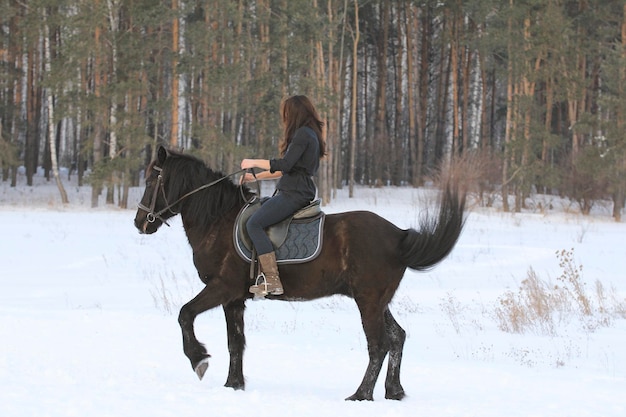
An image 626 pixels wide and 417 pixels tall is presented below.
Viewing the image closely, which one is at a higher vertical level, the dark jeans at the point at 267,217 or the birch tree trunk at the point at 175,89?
the birch tree trunk at the point at 175,89

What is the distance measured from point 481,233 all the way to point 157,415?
21.4 m

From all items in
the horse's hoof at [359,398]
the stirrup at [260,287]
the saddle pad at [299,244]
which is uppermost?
the saddle pad at [299,244]

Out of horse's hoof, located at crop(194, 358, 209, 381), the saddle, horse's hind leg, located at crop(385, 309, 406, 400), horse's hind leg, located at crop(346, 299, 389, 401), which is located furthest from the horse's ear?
horse's hind leg, located at crop(385, 309, 406, 400)

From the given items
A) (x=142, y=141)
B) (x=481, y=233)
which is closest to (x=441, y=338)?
(x=481, y=233)

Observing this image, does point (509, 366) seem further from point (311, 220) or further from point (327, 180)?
point (327, 180)

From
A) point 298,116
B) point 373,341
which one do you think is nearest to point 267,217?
point 298,116

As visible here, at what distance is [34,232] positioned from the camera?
23.5m

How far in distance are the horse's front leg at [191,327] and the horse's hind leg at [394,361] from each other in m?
1.51

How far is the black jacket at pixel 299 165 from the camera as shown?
21.7 feet

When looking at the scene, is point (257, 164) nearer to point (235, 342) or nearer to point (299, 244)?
point (299, 244)

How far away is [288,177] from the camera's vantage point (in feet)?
22.2

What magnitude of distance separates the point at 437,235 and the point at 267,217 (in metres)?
1.49

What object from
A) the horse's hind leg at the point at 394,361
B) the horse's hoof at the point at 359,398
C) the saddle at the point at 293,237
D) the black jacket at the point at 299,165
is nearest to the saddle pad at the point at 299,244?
the saddle at the point at 293,237

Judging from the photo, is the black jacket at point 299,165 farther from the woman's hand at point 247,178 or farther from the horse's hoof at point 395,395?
the horse's hoof at point 395,395
